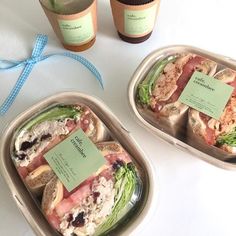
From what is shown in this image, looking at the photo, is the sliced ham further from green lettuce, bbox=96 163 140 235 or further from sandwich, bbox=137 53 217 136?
green lettuce, bbox=96 163 140 235

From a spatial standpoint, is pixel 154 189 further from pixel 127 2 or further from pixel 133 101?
pixel 127 2

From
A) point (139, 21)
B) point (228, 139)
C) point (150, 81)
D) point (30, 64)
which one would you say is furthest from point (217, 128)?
point (30, 64)

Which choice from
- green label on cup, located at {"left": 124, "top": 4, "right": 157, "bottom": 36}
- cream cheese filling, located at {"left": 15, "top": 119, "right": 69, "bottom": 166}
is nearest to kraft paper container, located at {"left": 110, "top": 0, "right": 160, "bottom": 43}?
green label on cup, located at {"left": 124, "top": 4, "right": 157, "bottom": 36}

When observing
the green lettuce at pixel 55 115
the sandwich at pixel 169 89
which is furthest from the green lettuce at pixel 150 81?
the green lettuce at pixel 55 115

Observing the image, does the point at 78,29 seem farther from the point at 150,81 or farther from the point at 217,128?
the point at 217,128

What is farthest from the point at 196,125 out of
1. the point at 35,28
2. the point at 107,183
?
the point at 35,28

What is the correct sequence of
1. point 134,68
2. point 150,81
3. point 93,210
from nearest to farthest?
1. point 93,210
2. point 150,81
3. point 134,68
